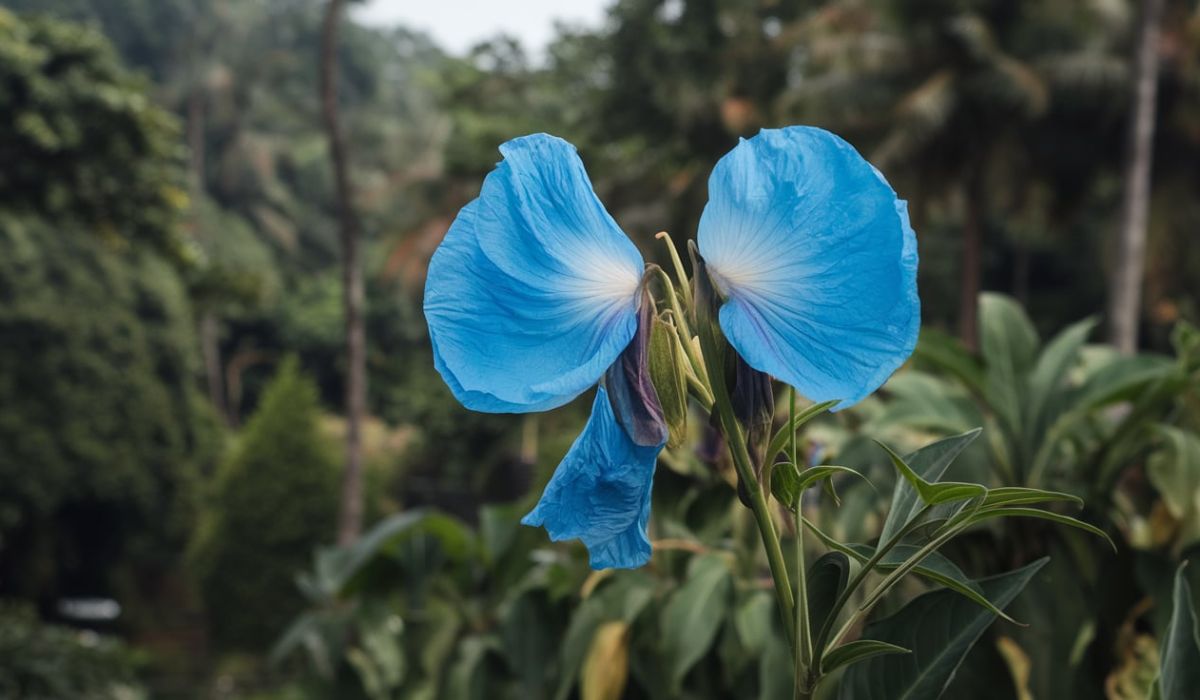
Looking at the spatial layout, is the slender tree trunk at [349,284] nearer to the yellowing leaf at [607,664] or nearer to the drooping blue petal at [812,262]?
the yellowing leaf at [607,664]

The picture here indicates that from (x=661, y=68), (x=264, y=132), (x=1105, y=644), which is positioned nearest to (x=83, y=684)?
(x=1105, y=644)

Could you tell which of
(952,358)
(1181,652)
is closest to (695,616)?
(952,358)

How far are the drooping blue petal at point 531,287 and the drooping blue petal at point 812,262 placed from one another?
0.17ft

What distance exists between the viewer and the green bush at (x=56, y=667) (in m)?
7.20

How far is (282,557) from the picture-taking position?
16812 mm

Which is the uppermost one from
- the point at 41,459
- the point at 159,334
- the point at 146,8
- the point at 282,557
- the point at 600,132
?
the point at 146,8

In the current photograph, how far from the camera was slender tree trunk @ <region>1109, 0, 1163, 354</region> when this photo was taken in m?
10.5

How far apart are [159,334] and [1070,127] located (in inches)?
623

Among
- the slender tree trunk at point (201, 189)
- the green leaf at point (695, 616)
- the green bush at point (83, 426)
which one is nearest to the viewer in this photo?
the green leaf at point (695, 616)

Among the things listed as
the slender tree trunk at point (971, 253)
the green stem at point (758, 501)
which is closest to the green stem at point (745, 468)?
the green stem at point (758, 501)

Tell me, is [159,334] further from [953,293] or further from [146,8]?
[146,8]

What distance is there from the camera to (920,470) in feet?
1.94

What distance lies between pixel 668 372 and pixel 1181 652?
38cm

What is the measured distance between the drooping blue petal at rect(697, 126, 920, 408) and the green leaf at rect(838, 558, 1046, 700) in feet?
0.66
